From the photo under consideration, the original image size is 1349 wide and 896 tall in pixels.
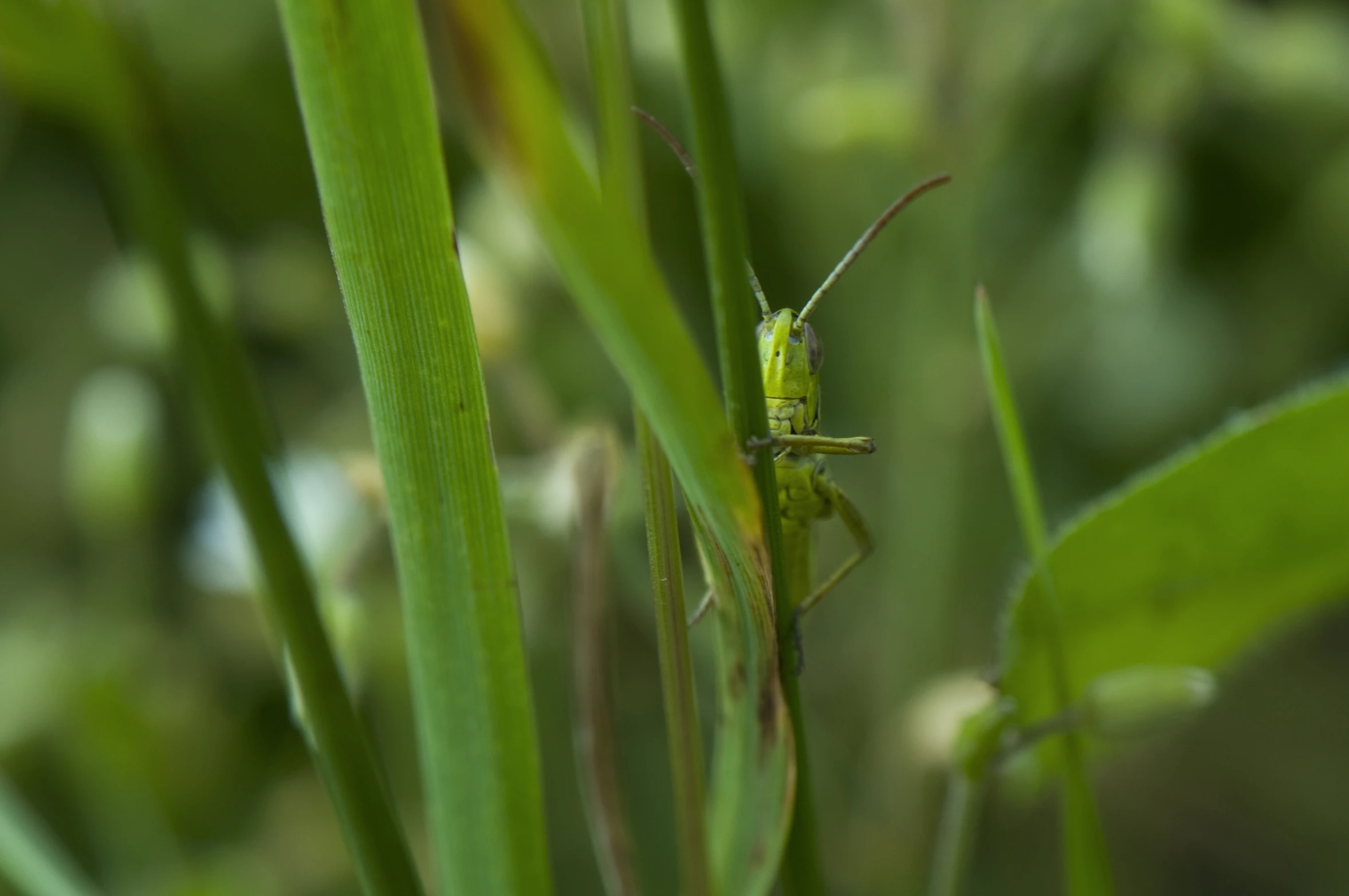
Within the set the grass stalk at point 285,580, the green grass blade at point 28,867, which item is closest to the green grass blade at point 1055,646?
the grass stalk at point 285,580

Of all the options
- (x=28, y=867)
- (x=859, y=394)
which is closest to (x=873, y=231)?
(x=28, y=867)

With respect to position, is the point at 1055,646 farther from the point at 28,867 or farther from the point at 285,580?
the point at 28,867

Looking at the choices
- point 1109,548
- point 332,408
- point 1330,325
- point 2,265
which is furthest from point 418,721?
point 2,265

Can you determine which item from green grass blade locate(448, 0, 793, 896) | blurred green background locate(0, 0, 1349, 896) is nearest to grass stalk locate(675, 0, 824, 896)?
green grass blade locate(448, 0, 793, 896)

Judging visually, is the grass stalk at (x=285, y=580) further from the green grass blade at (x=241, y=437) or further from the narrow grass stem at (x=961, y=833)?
the narrow grass stem at (x=961, y=833)

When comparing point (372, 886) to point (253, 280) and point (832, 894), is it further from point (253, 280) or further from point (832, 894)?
point (253, 280)
